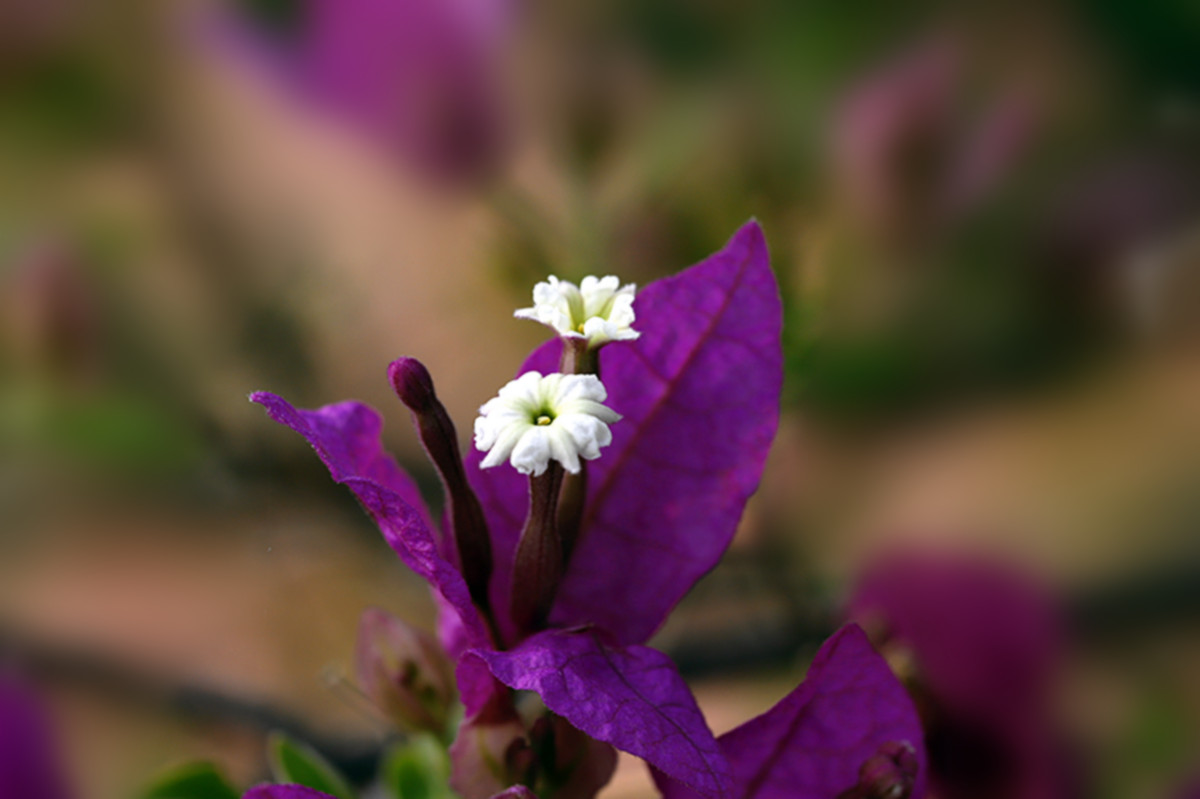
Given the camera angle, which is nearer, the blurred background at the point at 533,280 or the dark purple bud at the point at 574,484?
the dark purple bud at the point at 574,484

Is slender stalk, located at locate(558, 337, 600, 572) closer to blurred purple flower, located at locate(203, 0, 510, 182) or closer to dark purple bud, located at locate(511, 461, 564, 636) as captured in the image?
dark purple bud, located at locate(511, 461, 564, 636)

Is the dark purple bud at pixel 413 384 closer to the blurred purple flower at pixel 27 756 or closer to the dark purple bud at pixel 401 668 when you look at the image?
the dark purple bud at pixel 401 668

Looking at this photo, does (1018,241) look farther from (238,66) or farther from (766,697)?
(238,66)

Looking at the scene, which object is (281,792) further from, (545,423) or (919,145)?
(919,145)

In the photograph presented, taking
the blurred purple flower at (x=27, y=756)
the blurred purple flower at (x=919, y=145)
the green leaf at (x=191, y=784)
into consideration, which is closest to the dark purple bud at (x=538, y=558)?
the green leaf at (x=191, y=784)

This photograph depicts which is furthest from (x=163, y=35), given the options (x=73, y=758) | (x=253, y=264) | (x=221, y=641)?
(x=73, y=758)

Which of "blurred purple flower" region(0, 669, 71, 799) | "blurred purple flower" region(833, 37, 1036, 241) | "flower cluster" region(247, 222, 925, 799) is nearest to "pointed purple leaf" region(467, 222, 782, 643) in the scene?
"flower cluster" region(247, 222, 925, 799)
